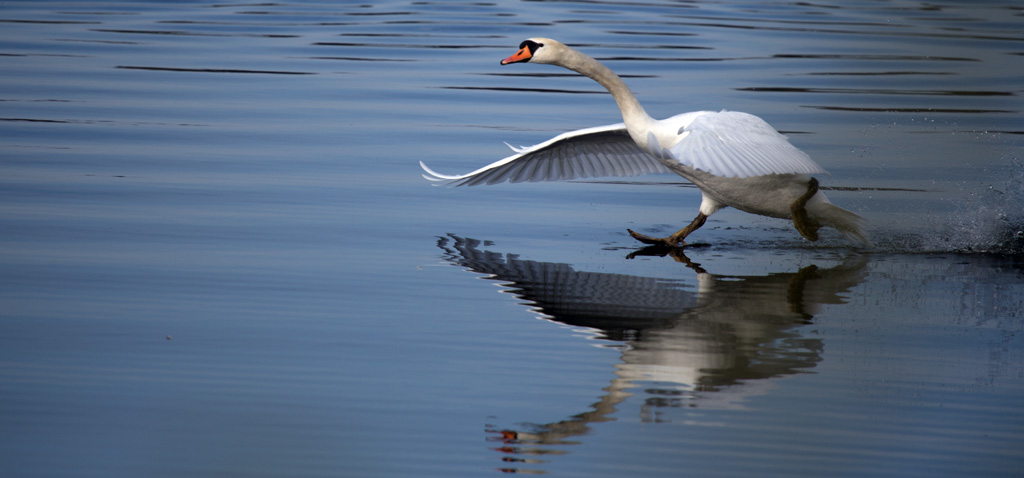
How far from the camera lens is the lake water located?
176 inches

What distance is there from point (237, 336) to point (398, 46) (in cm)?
1449

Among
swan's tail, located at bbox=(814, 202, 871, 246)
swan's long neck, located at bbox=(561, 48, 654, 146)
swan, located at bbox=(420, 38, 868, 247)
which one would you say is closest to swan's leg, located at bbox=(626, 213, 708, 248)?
swan, located at bbox=(420, 38, 868, 247)

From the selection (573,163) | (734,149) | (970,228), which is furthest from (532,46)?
(970,228)

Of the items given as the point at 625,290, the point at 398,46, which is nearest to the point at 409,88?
the point at 398,46

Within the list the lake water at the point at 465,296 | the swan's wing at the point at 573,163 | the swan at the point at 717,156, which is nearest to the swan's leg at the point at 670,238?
the swan at the point at 717,156

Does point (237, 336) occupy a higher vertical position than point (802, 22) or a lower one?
lower

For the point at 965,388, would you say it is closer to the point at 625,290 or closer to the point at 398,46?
the point at 625,290

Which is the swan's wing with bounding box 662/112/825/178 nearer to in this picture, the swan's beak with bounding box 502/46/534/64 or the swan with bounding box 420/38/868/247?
the swan with bounding box 420/38/868/247

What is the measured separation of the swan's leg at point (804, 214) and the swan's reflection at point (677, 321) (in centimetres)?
31

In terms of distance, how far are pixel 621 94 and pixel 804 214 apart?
1318mm

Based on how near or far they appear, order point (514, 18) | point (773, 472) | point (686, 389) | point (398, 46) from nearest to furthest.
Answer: point (773, 472), point (686, 389), point (398, 46), point (514, 18)

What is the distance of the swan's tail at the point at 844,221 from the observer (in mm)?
7777

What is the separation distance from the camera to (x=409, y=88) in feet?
48.8

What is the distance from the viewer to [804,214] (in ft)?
→ 25.5
